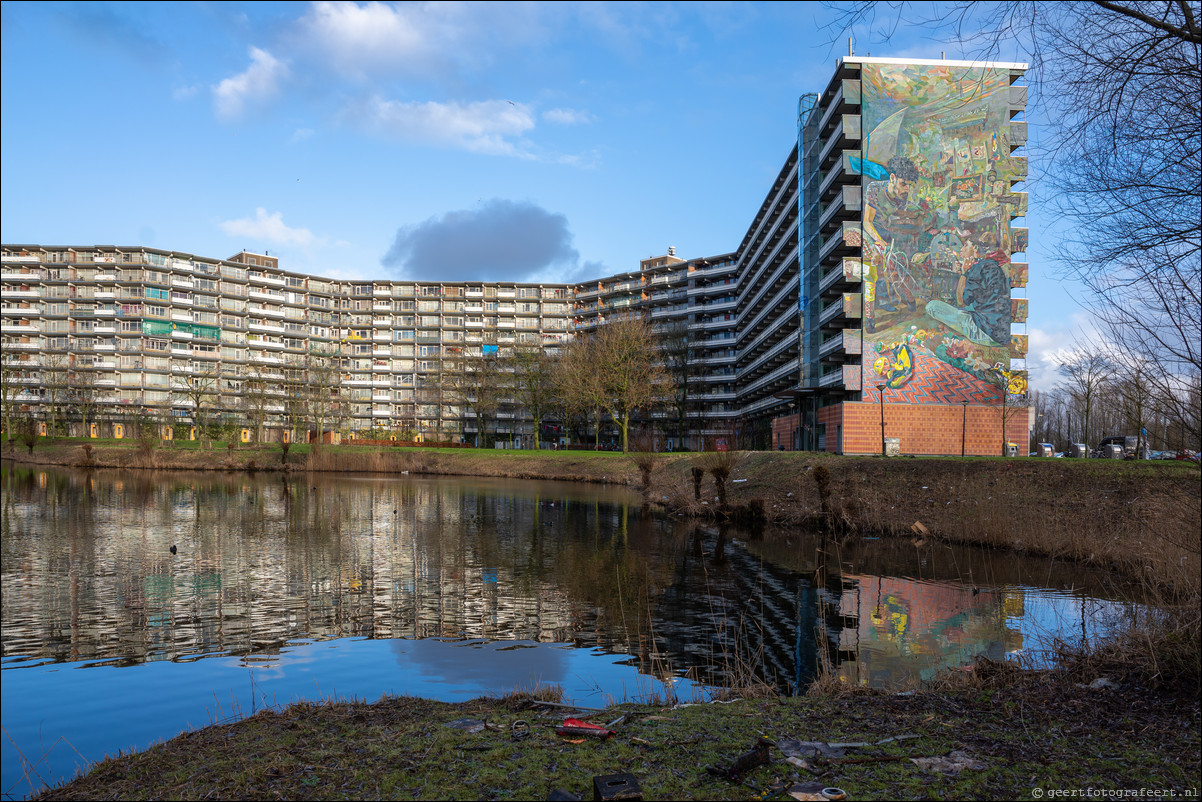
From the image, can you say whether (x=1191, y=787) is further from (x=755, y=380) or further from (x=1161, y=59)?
(x=755, y=380)

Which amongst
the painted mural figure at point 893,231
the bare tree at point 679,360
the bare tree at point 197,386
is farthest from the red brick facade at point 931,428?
the bare tree at point 197,386

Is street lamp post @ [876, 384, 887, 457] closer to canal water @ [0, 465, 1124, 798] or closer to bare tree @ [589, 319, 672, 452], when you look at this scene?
bare tree @ [589, 319, 672, 452]

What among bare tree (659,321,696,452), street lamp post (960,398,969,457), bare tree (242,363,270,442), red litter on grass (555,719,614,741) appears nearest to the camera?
red litter on grass (555,719,614,741)

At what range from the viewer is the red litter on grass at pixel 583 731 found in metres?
6.76

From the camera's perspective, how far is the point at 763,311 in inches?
3711

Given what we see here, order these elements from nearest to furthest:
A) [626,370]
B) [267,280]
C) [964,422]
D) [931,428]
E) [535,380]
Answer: [964,422] < [931,428] < [626,370] < [535,380] < [267,280]

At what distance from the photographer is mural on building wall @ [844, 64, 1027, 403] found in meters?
57.8

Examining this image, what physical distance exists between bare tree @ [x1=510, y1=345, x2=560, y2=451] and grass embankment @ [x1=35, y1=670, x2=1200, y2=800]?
85856mm

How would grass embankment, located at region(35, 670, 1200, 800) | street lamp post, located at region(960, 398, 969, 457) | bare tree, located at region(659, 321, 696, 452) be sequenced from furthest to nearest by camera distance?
1. bare tree, located at region(659, 321, 696, 452)
2. street lamp post, located at region(960, 398, 969, 457)
3. grass embankment, located at region(35, 670, 1200, 800)

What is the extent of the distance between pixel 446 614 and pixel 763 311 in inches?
3302

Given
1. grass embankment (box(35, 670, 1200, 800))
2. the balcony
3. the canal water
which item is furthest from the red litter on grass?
the balcony

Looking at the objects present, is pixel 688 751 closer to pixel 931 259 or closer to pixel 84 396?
pixel 931 259

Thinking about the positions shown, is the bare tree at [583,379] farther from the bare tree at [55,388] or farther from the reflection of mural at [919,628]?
the bare tree at [55,388]

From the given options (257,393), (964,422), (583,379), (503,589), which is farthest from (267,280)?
(503,589)
